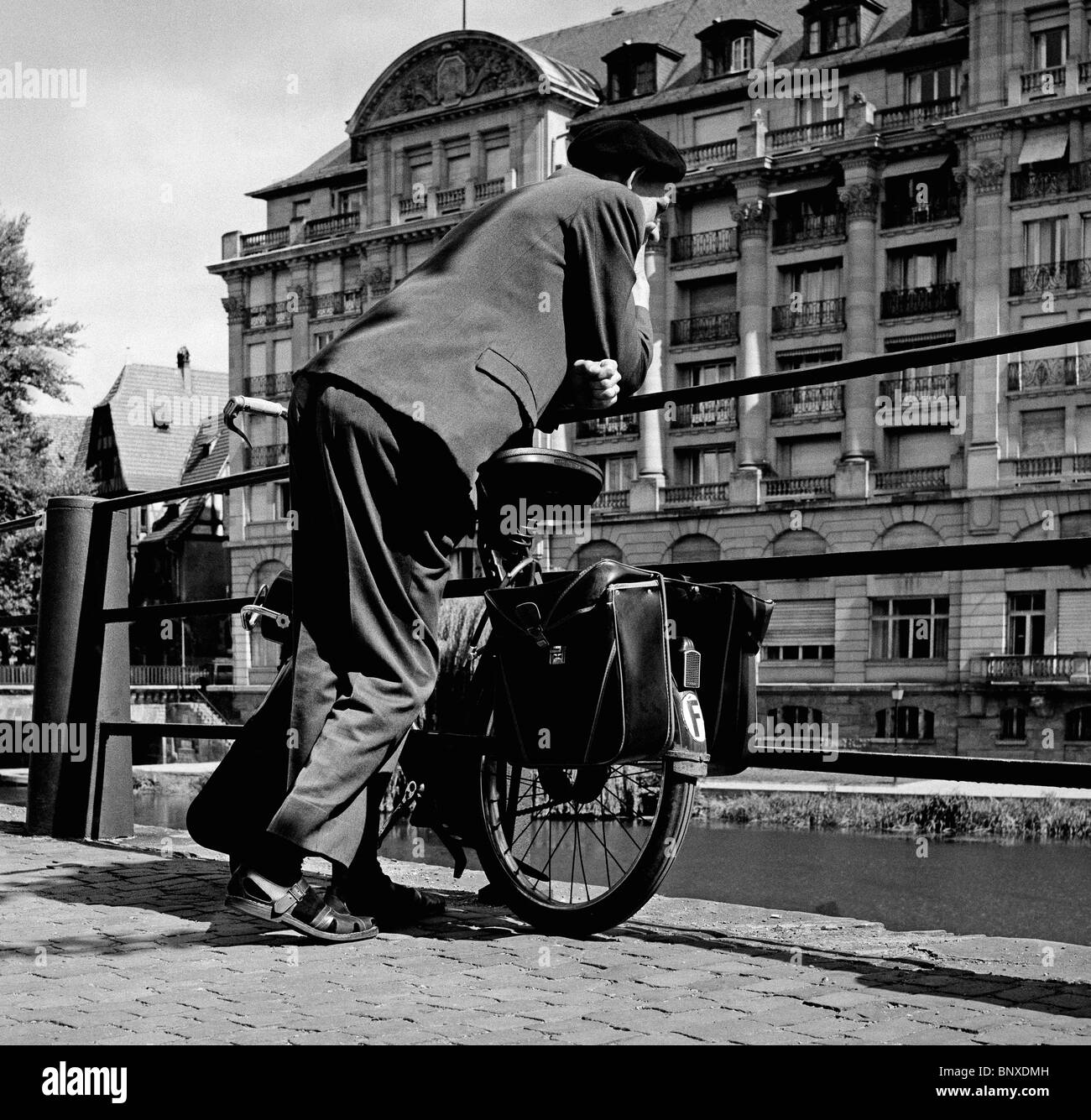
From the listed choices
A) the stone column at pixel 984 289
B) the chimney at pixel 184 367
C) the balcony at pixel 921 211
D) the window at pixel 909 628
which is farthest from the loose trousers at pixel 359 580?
the chimney at pixel 184 367

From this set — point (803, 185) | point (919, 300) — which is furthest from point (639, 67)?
point (919, 300)

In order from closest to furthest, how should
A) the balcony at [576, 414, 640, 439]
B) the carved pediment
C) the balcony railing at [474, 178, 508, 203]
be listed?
1. the balcony at [576, 414, 640, 439]
2. the carved pediment
3. the balcony railing at [474, 178, 508, 203]

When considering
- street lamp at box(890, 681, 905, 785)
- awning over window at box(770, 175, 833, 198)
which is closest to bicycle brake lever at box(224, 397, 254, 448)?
street lamp at box(890, 681, 905, 785)

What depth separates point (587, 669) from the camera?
374cm

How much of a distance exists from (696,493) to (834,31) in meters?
15.4

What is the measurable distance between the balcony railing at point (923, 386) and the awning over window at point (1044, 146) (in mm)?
6257

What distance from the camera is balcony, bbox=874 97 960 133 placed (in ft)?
153

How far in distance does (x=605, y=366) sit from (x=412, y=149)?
55.1m

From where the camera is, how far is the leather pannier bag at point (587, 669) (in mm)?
3688

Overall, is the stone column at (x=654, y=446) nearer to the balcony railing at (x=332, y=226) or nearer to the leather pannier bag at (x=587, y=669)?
the balcony railing at (x=332, y=226)

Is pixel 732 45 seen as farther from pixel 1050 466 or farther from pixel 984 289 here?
pixel 1050 466

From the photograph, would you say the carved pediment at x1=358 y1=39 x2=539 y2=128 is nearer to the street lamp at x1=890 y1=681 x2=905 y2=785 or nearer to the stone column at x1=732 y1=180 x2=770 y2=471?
the stone column at x1=732 y1=180 x2=770 y2=471

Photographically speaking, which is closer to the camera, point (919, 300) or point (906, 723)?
point (906, 723)

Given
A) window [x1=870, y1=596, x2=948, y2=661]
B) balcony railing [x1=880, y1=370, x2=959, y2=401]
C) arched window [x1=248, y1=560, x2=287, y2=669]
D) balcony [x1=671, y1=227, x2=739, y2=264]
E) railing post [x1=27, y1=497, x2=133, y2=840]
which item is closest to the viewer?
railing post [x1=27, y1=497, x2=133, y2=840]
